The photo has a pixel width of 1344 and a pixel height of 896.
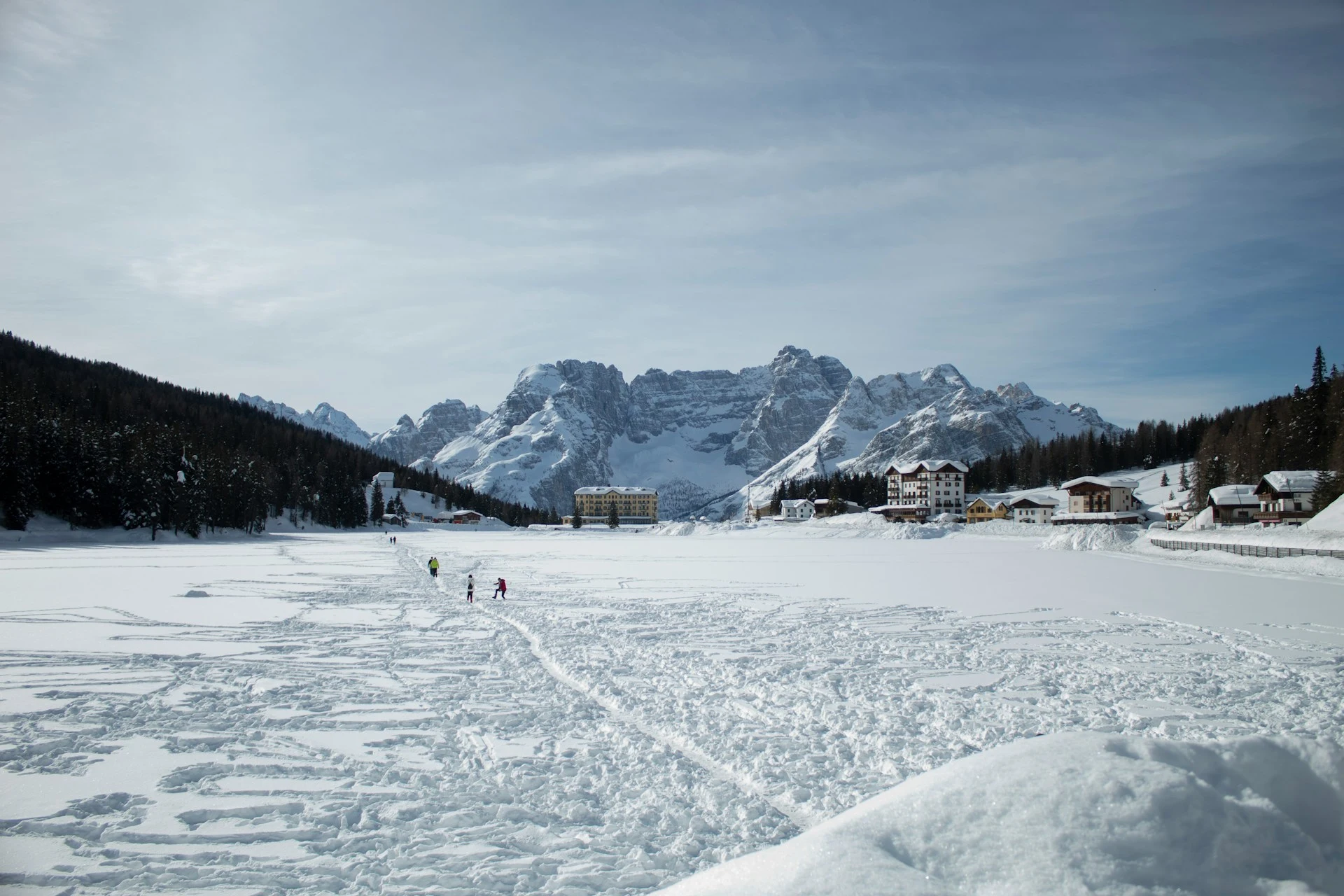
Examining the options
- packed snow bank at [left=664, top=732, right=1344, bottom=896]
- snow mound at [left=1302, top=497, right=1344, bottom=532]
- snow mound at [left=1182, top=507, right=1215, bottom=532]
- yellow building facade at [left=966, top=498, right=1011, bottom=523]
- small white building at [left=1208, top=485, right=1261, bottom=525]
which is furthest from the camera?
yellow building facade at [left=966, top=498, right=1011, bottom=523]

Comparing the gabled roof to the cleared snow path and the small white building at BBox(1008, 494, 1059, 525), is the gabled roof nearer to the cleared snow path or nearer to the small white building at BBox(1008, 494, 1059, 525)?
the small white building at BBox(1008, 494, 1059, 525)

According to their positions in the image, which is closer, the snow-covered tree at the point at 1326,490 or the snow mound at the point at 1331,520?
the snow mound at the point at 1331,520

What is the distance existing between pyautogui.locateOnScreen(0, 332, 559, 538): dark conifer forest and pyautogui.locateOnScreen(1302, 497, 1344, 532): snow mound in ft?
304

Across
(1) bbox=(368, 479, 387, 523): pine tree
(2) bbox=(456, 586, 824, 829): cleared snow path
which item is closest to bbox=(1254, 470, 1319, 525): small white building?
(2) bbox=(456, 586, 824, 829): cleared snow path

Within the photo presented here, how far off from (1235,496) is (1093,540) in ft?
82.0

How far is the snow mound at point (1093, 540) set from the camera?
6058cm

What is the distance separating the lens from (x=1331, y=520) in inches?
1818

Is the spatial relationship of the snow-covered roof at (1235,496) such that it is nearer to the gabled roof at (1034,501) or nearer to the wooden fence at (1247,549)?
the wooden fence at (1247,549)

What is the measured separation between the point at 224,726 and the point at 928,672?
37.3 feet

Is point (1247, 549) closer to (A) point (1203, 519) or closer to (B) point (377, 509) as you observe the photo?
(A) point (1203, 519)

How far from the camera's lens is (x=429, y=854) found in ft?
21.3

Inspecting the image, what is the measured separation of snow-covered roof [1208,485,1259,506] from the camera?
73.2 meters

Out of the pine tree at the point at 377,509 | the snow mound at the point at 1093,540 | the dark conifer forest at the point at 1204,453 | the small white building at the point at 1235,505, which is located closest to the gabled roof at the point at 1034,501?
the dark conifer forest at the point at 1204,453

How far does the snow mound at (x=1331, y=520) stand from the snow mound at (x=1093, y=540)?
12.7 m
